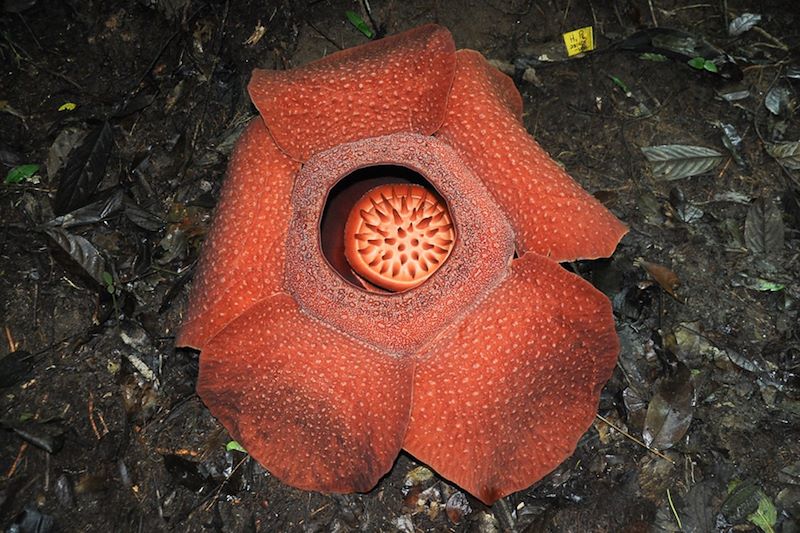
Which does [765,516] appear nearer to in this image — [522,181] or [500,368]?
[500,368]

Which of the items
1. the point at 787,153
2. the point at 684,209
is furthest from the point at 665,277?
the point at 787,153

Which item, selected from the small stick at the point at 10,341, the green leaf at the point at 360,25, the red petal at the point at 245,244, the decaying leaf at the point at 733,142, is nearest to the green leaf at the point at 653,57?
the decaying leaf at the point at 733,142

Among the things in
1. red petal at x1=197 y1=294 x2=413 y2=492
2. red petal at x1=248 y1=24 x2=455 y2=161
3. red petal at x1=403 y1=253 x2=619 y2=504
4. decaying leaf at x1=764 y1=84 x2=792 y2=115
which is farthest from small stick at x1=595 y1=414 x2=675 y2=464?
decaying leaf at x1=764 y1=84 x2=792 y2=115

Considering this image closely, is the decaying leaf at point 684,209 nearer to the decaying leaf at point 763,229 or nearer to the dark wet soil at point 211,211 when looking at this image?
the dark wet soil at point 211,211

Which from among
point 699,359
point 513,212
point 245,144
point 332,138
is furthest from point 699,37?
point 245,144

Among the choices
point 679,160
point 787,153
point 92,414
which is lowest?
point 787,153

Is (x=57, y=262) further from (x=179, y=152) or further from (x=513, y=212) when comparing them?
(x=513, y=212)
